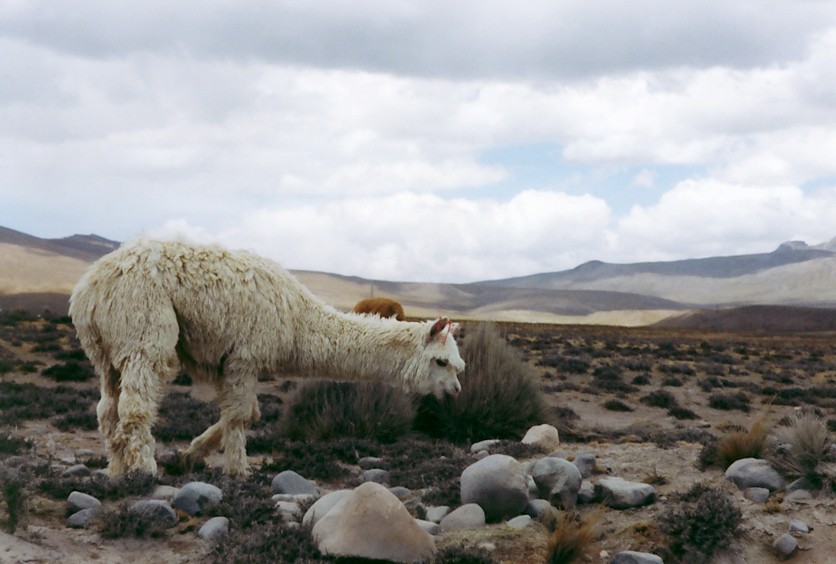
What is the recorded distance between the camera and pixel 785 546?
6.80 metres

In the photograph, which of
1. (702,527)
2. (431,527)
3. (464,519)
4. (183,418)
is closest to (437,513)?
(464,519)

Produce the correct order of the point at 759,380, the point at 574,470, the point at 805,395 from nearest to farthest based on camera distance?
1. the point at 574,470
2. the point at 805,395
3. the point at 759,380

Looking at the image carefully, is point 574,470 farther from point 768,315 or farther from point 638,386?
point 768,315

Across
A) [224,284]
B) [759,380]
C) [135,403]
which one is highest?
[224,284]

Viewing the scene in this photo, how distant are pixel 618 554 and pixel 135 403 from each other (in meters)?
4.66

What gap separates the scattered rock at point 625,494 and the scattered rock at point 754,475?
93cm

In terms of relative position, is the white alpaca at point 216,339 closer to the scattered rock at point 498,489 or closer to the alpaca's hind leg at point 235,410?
the alpaca's hind leg at point 235,410

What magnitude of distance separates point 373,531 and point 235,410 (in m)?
3.13

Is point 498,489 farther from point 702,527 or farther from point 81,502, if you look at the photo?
point 81,502

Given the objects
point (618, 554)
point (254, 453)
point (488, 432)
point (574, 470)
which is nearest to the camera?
point (618, 554)

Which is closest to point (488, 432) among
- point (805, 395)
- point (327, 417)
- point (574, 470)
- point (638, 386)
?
point (327, 417)

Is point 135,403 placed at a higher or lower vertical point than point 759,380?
higher

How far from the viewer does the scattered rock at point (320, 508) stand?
22.1 ft

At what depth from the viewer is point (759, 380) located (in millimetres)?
28672
